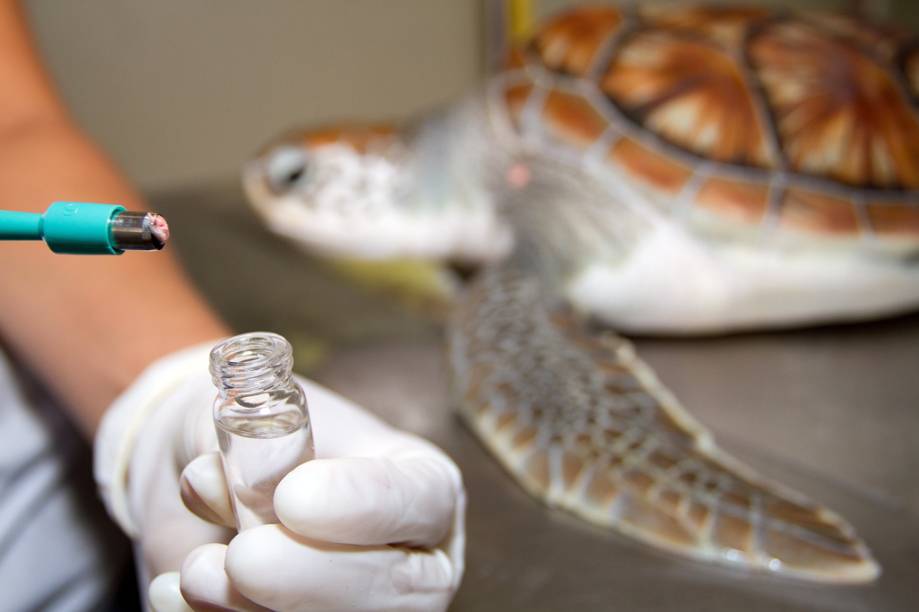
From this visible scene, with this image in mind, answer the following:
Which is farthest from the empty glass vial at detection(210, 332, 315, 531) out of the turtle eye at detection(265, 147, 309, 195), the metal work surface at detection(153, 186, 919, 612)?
the turtle eye at detection(265, 147, 309, 195)

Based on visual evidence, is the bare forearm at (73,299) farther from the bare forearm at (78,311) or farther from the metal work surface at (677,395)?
the metal work surface at (677,395)

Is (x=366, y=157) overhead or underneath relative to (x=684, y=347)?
overhead

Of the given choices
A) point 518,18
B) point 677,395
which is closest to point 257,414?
point 677,395

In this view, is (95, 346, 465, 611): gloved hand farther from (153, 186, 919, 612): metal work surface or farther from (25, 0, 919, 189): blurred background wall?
(25, 0, 919, 189): blurred background wall

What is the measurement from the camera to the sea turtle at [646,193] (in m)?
0.81

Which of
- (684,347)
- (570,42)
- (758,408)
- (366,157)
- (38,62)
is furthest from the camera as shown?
(366,157)

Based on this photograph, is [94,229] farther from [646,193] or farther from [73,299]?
[646,193]

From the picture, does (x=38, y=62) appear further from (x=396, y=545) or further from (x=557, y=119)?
(x=557, y=119)

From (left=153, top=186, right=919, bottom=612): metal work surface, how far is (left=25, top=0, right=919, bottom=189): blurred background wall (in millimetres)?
135

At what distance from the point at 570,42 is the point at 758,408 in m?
0.58

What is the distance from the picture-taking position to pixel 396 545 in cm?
37

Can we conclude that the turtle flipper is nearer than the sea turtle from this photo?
Yes

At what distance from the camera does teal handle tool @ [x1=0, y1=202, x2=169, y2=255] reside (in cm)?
23

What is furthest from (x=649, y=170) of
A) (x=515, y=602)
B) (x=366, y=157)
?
(x=515, y=602)
